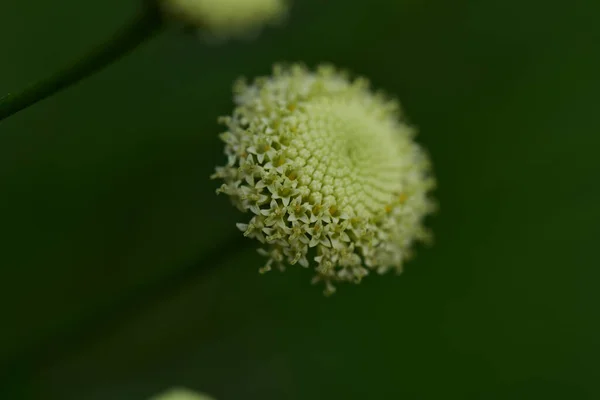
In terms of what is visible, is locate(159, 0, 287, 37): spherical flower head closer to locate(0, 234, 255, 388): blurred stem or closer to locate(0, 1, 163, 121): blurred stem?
locate(0, 1, 163, 121): blurred stem

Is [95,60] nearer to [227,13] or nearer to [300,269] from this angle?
[227,13]

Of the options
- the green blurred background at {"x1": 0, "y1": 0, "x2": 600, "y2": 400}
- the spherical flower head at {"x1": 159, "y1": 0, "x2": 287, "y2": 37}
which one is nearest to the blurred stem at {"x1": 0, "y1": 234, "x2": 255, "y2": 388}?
the green blurred background at {"x1": 0, "y1": 0, "x2": 600, "y2": 400}

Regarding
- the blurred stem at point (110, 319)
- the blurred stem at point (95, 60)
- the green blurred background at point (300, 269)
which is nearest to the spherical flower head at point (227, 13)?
the blurred stem at point (95, 60)

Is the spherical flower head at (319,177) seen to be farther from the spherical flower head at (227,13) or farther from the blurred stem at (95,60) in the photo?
the blurred stem at (95,60)

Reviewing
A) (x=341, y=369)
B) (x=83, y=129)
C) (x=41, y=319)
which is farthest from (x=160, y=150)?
(x=341, y=369)

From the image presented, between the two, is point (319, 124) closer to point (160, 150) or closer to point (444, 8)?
point (160, 150)

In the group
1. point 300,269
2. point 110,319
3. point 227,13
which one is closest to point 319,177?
point 227,13
